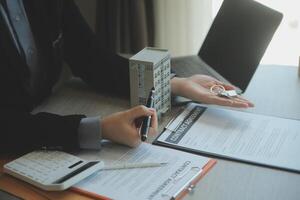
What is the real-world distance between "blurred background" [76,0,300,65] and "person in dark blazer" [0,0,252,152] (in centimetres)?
74

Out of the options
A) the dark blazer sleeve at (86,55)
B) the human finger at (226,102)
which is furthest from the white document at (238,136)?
the dark blazer sleeve at (86,55)

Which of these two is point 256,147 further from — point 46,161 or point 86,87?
point 86,87

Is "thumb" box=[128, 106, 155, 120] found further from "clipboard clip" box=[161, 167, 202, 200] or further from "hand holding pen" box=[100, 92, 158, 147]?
"clipboard clip" box=[161, 167, 202, 200]

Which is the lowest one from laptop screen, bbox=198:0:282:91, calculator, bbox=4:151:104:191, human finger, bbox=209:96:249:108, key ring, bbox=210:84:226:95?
calculator, bbox=4:151:104:191

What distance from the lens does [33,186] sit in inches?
37.4

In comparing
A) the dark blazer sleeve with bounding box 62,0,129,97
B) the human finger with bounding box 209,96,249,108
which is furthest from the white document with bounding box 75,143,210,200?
the dark blazer sleeve with bounding box 62,0,129,97

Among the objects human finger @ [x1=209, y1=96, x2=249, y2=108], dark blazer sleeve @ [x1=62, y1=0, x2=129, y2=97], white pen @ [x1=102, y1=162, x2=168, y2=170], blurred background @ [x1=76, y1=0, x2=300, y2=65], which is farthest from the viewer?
blurred background @ [x1=76, y1=0, x2=300, y2=65]

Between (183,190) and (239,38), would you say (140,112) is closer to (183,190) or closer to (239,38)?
(183,190)

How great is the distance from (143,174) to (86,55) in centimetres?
58

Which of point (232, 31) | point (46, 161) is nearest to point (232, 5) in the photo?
point (232, 31)

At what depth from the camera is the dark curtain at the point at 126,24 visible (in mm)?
2135

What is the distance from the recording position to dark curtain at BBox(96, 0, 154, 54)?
7.00ft

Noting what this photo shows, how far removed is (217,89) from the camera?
1281 mm

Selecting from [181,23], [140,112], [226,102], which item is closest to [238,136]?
[226,102]
